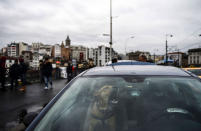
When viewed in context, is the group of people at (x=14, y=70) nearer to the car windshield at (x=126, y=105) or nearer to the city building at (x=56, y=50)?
the car windshield at (x=126, y=105)

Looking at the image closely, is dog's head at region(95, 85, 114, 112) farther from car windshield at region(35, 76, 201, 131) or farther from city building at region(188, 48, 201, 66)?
city building at region(188, 48, 201, 66)

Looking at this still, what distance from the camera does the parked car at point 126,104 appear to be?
5.01 feet

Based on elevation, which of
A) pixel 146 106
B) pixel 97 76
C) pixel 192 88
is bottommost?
pixel 146 106

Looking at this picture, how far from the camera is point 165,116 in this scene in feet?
5.36

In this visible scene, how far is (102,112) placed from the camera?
1823 mm

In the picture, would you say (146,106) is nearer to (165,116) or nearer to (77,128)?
(165,116)

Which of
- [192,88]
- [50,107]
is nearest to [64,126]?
[50,107]

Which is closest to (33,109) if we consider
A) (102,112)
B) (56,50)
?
(102,112)

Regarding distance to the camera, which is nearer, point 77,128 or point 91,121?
point 77,128

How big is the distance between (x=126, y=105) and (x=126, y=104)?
16mm

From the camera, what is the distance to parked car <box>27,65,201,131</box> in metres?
1.53

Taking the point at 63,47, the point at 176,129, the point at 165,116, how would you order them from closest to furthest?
the point at 176,129, the point at 165,116, the point at 63,47

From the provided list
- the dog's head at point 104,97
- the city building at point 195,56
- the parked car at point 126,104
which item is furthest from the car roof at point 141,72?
the city building at point 195,56

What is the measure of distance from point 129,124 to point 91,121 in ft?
1.23
